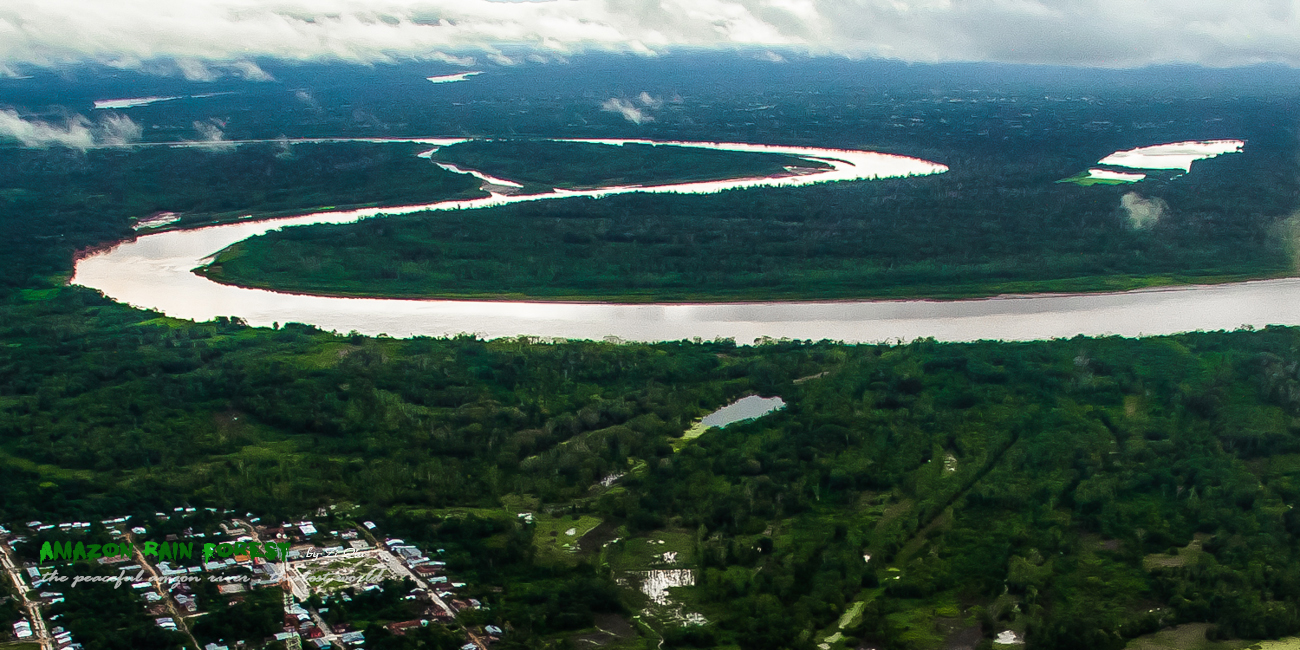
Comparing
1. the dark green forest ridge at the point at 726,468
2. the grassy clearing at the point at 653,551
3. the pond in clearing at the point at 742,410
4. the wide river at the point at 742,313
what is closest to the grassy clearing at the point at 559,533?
the dark green forest ridge at the point at 726,468

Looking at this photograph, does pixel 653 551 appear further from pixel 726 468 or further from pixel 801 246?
pixel 801 246

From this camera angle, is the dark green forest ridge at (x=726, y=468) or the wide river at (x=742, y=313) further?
the wide river at (x=742, y=313)

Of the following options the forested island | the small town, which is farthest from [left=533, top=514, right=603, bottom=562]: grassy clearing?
the forested island

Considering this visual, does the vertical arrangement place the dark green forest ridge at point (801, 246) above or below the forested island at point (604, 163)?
below

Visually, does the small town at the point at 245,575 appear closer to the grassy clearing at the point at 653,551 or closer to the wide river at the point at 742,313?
the grassy clearing at the point at 653,551

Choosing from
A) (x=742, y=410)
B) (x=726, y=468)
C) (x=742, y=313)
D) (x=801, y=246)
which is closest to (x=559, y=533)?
(x=726, y=468)

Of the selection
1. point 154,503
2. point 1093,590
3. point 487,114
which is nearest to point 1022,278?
point 1093,590
